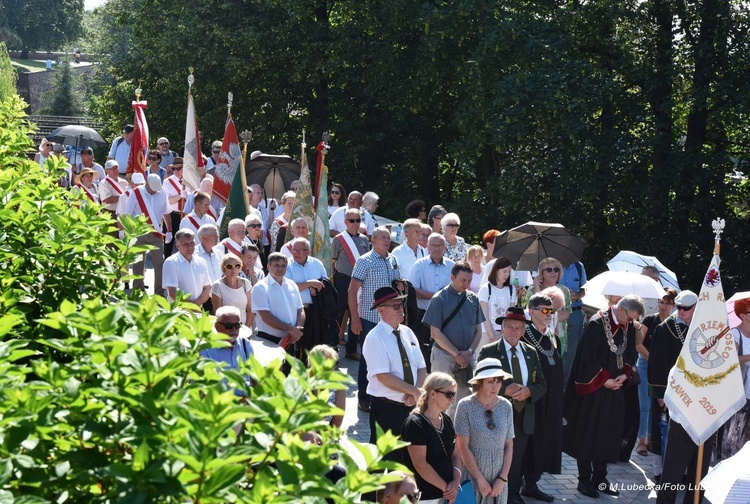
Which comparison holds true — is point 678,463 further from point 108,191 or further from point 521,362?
point 108,191

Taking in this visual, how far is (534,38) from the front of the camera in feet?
70.6

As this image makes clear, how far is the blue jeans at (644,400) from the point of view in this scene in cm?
1109

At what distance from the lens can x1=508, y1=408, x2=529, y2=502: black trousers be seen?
29.6ft

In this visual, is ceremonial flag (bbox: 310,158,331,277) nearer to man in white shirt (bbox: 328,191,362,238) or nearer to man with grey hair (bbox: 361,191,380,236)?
man with grey hair (bbox: 361,191,380,236)

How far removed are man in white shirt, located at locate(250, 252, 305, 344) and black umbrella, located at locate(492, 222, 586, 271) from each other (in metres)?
2.74

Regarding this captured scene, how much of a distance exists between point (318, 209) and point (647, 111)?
10.6 metres

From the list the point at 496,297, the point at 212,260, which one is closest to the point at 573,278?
the point at 496,297

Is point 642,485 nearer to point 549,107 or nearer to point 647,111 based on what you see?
point 549,107

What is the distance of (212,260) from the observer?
37.4ft

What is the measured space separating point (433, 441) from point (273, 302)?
326 centimetres

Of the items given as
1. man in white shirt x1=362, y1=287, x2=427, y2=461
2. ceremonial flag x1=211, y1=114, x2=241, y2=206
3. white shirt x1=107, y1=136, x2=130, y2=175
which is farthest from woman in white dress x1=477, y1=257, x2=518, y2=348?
white shirt x1=107, y1=136, x2=130, y2=175

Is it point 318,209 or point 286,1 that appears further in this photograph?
point 286,1

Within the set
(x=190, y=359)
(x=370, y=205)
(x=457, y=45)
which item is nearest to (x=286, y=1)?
(x=457, y=45)

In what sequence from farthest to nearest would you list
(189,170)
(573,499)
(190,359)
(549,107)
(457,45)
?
(457,45) < (549,107) < (189,170) < (573,499) < (190,359)
